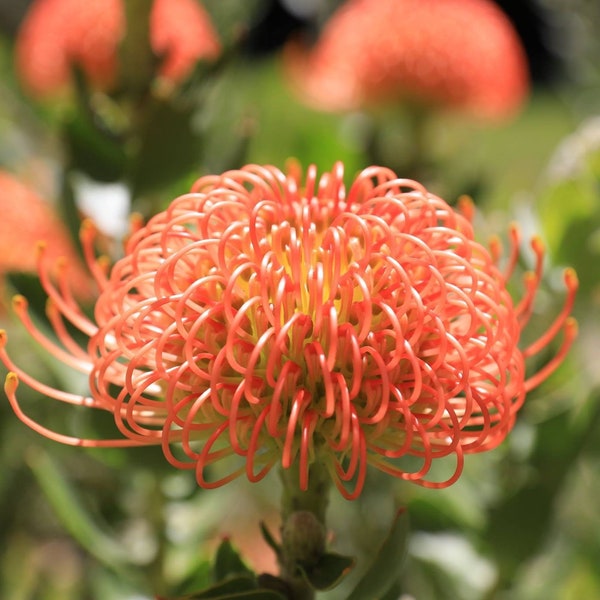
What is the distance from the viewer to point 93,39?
1150 millimetres

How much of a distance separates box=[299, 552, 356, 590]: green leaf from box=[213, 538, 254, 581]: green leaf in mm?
45

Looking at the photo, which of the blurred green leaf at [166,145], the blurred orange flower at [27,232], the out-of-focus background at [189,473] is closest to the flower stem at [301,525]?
the out-of-focus background at [189,473]

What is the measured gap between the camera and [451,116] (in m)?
1.35

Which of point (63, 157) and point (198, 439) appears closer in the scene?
point (198, 439)

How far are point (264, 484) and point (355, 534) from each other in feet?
0.45

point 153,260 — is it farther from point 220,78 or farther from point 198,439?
point 220,78

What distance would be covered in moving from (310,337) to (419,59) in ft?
2.70

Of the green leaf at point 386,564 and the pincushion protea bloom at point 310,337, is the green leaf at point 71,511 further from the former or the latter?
the green leaf at point 386,564

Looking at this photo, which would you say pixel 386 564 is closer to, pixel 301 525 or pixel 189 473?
pixel 301 525

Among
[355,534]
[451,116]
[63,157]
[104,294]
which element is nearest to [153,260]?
[104,294]

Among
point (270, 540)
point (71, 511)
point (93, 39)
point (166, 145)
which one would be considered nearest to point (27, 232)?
point (93, 39)

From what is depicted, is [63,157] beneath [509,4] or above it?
above

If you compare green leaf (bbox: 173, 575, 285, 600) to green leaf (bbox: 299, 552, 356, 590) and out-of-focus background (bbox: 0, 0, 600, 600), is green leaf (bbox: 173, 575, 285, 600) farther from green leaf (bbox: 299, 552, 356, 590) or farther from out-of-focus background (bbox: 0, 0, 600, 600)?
out-of-focus background (bbox: 0, 0, 600, 600)

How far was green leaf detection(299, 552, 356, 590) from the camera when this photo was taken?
55 cm
